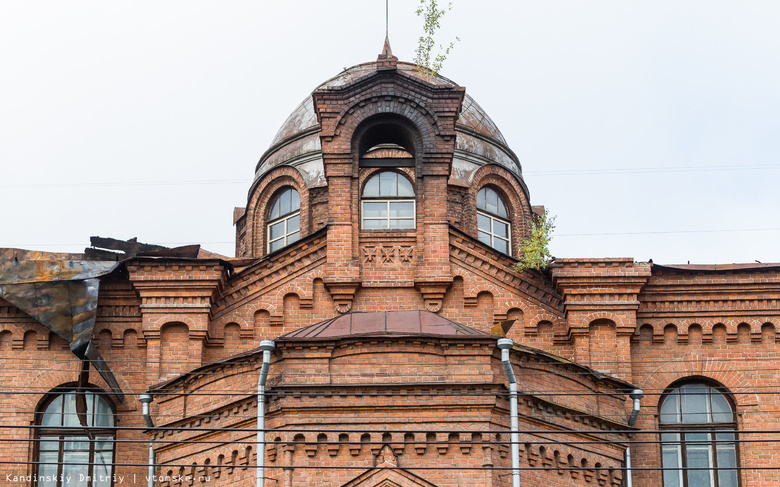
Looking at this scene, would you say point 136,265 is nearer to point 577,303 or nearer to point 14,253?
point 14,253

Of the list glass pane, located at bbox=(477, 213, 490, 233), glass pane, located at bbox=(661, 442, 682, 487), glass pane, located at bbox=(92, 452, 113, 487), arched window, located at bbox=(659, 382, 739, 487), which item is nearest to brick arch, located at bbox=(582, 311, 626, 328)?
arched window, located at bbox=(659, 382, 739, 487)

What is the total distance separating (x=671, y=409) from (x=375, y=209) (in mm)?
6807

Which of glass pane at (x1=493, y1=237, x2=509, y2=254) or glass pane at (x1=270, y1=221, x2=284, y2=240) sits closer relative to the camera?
glass pane at (x1=493, y1=237, x2=509, y2=254)

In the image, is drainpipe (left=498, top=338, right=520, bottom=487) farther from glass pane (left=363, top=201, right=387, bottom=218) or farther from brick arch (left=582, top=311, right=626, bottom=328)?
glass pane (left=363, top=201, right=387, bottom=218)

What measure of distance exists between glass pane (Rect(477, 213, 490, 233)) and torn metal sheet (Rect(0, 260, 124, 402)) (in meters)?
9.92

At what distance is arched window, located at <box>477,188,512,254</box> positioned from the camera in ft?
93.8

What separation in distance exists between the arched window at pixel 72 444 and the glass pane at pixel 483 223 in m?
10.6

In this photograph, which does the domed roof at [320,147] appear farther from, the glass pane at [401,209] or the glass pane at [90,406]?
the glass pane at [90,406]

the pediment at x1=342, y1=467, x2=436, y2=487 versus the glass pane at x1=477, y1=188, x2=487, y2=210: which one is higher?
the glass pane at x1=477, y1=188, x2=487, y2=210

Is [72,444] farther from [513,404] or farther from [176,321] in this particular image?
[513,404]

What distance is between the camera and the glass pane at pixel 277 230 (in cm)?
2948

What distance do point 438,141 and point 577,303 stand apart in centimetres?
401

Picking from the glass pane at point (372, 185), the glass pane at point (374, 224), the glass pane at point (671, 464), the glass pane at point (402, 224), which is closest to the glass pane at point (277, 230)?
the glass pane at point (372, 185)

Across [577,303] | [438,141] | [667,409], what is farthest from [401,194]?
[667,409]
